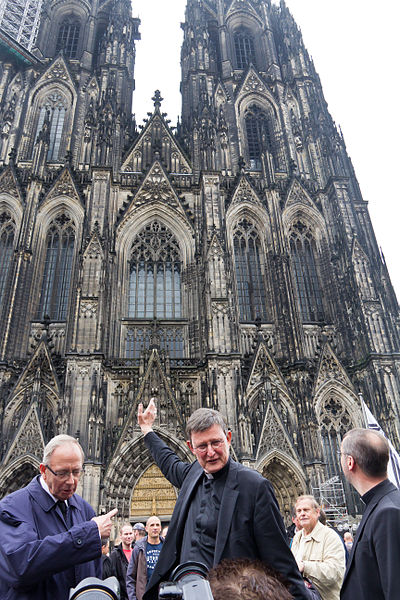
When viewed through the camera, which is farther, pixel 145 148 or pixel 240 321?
pixel 145 148

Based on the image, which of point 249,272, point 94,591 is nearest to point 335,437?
point 249,272

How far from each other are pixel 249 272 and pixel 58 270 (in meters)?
8.10

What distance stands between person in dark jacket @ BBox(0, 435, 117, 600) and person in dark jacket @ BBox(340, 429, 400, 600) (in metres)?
1.41

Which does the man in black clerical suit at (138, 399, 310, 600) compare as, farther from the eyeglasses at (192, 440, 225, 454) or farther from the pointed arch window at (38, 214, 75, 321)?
the pointed arch window at (38, 214, 75, 321)

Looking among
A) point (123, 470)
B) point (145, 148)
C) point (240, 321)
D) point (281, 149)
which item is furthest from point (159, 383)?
point (281, 149)

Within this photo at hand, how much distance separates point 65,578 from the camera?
2.59 m

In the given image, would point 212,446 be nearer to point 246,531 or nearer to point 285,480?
point 246,531

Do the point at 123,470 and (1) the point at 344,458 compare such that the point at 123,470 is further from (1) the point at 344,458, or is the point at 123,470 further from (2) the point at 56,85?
(2) the point at 56,85

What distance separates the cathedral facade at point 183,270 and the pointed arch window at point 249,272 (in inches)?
2.6

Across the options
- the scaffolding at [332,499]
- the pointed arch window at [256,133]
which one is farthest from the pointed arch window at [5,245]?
the scaffolding at [332,499]

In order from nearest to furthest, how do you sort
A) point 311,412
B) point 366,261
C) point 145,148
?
point 311,412, point 366,261, point 145,148

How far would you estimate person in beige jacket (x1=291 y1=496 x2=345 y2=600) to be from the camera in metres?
3.58

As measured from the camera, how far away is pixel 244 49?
91.4ft

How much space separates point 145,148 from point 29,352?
463 inches
